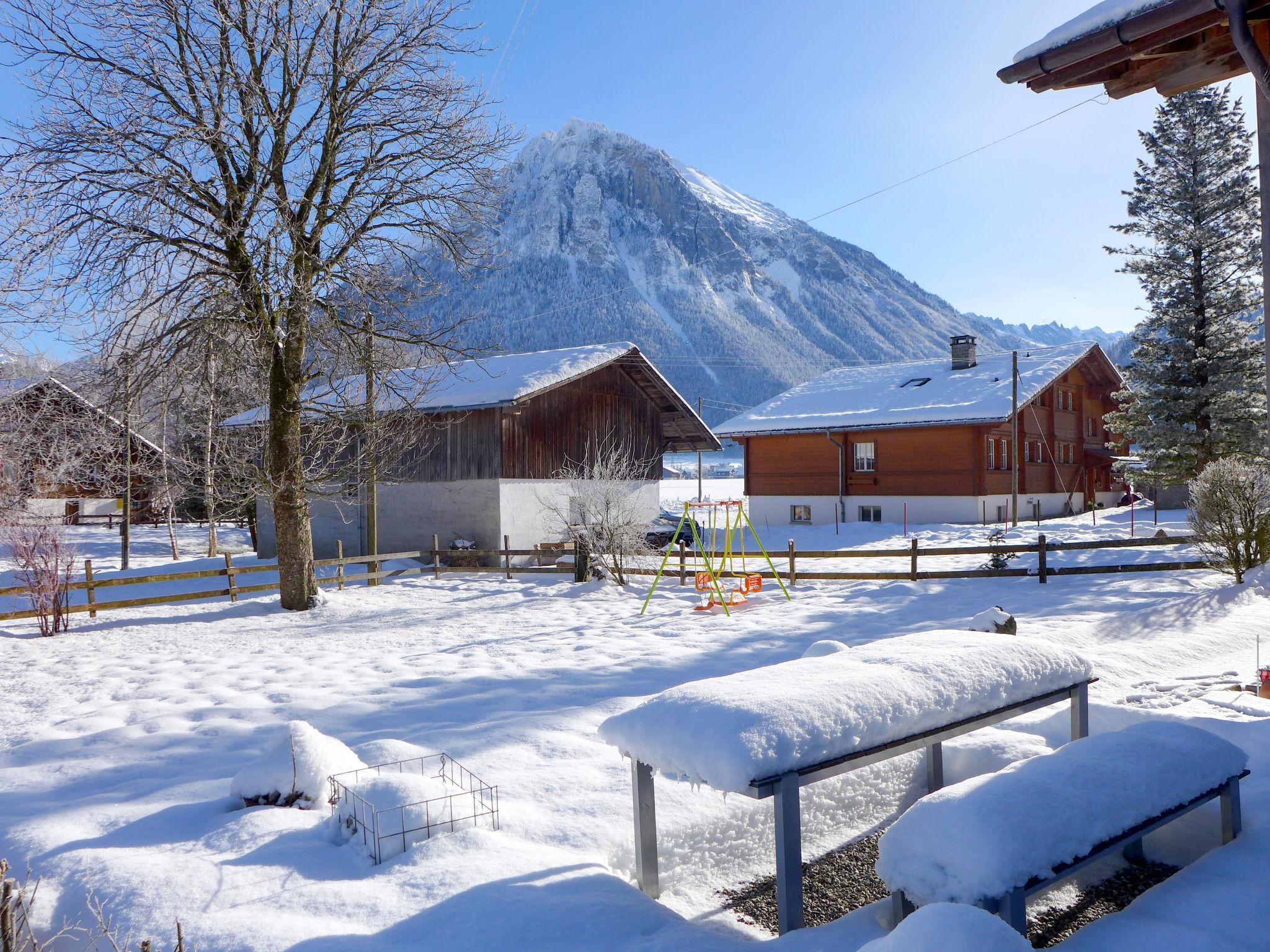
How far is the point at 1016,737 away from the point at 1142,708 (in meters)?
1.22

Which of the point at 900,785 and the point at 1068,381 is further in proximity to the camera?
the point at 1068,381

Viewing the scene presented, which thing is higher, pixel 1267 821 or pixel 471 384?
pixel 471 384

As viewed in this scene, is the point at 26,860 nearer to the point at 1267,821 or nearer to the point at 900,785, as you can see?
the point at 900,785

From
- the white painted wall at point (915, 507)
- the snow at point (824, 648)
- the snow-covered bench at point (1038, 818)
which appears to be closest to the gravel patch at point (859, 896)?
the snow-covered bench at point (1038, 818)

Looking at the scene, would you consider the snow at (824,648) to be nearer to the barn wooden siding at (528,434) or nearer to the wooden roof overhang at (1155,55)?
the wooden roof overhang at (1155,55)

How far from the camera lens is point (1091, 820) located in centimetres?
346

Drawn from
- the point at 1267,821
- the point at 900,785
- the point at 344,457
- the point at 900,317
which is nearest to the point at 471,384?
the point at 344,457

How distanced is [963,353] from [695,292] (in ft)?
444

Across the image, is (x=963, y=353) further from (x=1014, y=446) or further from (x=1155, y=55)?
(x=1155, y=55)

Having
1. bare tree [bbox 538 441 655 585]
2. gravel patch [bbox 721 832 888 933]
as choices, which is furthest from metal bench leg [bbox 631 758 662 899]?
bare tree [bbox 538 441 655 585]

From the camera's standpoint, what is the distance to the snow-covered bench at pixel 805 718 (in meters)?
3.53

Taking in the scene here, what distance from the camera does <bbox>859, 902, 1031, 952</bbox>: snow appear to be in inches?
95.0

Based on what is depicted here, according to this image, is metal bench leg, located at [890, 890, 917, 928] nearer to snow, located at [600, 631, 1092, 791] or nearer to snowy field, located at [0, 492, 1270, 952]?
snowy field, located at [0, 492, 1270, 952]

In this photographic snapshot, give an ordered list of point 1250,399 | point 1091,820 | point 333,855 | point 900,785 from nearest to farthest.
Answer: point 1091,820, point 333,855, point 900,785, point 1250,399
